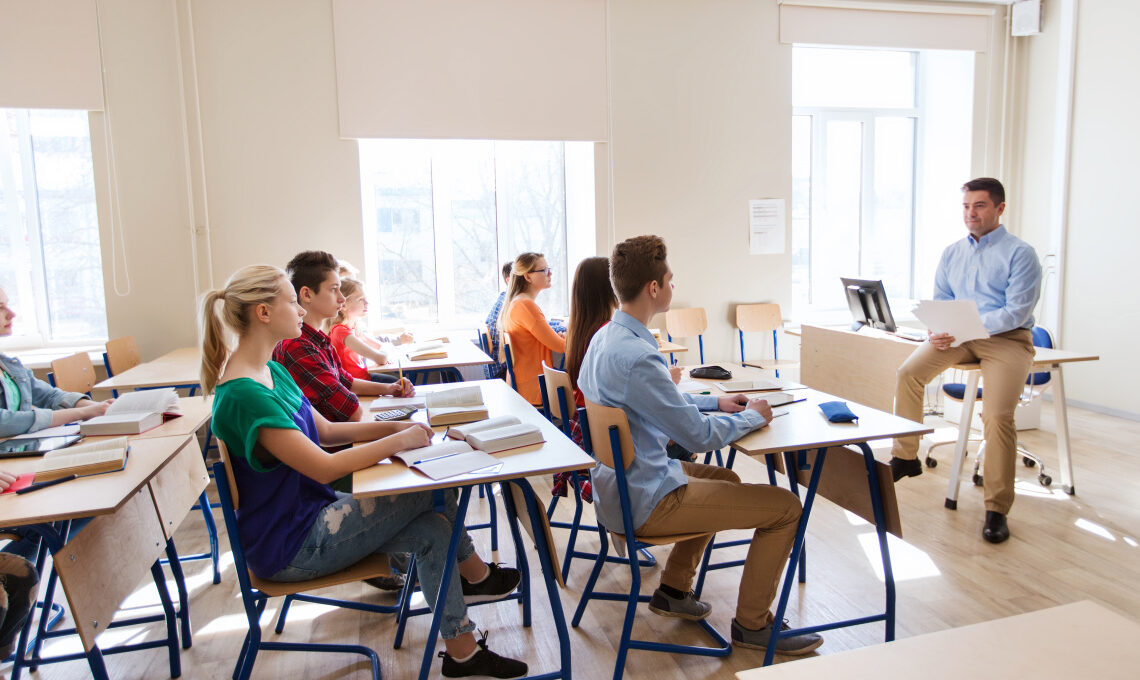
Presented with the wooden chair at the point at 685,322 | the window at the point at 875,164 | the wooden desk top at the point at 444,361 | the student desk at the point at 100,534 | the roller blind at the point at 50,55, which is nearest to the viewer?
the student desk at the point at 100,534

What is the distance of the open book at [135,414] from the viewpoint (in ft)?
7.95

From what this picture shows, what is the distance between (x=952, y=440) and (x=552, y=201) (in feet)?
11.0

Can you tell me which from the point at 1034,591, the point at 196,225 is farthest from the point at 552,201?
the point at 1034,591

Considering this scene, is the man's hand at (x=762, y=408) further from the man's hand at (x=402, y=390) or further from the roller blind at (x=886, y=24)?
the roller blind at (x=886, y=24)

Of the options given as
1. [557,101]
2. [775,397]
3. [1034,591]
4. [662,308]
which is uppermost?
[557,101]

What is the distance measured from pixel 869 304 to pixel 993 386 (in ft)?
3.34

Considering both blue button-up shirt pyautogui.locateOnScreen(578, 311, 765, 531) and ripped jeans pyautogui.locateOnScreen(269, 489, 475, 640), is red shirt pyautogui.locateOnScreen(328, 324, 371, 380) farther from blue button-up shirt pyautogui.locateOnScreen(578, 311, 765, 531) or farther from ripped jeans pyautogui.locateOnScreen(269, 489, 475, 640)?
blue button-up shirt pyautogui.locateOnScreen(578, 311, 765, 531)

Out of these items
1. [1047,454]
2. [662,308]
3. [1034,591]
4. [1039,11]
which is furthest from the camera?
[1039,11]

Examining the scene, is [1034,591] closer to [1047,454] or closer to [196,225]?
[1047,454]

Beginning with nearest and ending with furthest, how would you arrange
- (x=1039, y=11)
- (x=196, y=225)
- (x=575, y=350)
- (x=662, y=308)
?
1. (x=662, y=308)
2. (x=575, y=350)
3. (x=196, y=225)
4. (x=1039, y=11)

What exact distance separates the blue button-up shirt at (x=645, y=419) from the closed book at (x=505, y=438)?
0.73ft

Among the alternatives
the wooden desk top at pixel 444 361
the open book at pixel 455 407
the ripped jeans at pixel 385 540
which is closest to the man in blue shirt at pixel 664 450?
the open book at pixel 455 407

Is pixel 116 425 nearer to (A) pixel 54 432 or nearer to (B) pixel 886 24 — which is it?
(A) pixel 54 432

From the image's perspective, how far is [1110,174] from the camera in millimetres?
5309
